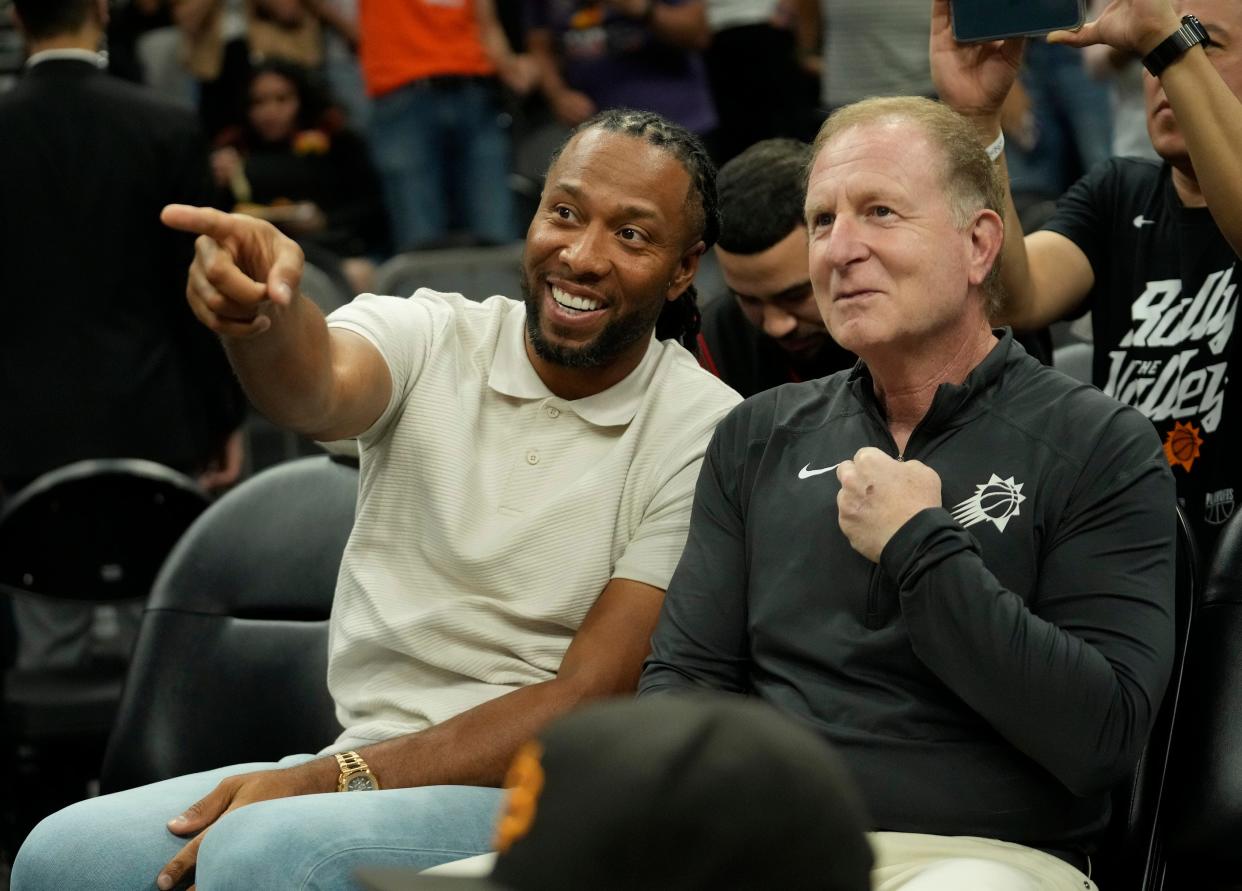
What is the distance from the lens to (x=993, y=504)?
217cm

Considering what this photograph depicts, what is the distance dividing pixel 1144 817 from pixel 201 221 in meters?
1.45

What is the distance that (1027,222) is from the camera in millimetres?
4789

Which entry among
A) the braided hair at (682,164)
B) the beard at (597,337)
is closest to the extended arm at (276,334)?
the beard at (597,337)

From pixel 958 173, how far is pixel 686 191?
1.71 feet

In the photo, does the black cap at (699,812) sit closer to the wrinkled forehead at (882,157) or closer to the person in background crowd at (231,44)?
the wrinkled forehead at (882,157)

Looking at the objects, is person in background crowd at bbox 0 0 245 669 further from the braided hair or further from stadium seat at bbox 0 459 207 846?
the braided hair

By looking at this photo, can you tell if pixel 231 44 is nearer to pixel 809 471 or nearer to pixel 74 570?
pixel 74 570

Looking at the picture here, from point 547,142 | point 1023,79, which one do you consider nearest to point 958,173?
point 1023,79

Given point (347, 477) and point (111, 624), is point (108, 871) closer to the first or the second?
point (347, 477)

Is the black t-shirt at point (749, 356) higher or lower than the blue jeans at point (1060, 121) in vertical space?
lower

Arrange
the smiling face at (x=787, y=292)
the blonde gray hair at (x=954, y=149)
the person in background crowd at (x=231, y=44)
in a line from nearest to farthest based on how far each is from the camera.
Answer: the blonde gray hair at (x=954, y=149) < the smiling face at (x=787, y=292) < the person in background crowd at (x=231, y=44)

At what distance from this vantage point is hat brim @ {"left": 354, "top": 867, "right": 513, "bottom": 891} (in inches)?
48.8

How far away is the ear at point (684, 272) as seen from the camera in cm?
276

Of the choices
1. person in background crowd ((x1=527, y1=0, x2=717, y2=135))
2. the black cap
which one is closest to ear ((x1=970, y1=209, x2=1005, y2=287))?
the black cap
